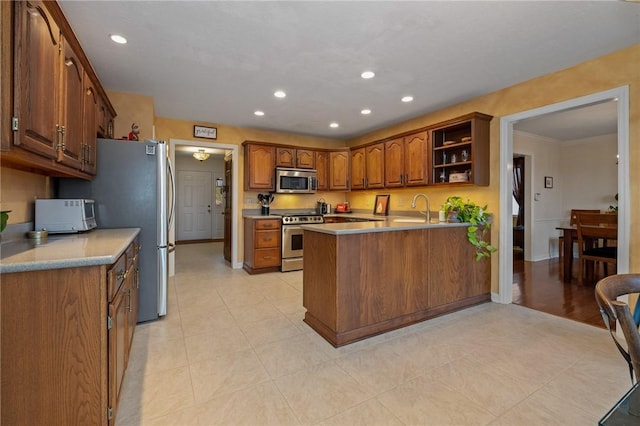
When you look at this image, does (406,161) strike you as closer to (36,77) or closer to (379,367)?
(379,367)

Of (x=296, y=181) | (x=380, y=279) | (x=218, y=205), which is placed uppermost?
(x=296, y=181)

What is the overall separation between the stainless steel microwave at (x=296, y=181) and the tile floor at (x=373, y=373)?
2560mm

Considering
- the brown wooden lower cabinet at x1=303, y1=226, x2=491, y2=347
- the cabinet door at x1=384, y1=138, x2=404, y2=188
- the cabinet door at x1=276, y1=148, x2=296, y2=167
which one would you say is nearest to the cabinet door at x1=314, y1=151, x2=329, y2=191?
the cabinet door at x1=276, y1=148, x2=296, y2=167

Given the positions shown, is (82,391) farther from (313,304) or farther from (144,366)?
(313,304)

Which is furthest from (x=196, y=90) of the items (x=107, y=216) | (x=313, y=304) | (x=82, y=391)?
(x=82, y=391)

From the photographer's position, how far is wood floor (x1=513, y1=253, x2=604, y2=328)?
3.06 meters

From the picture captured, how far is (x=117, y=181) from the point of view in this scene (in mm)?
Answer: 2695

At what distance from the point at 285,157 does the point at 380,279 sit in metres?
3.32

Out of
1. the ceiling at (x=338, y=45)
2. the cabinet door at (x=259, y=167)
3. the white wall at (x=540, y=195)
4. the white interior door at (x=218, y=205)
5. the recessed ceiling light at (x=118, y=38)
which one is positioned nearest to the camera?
the ceiling at (x=338, y=45)

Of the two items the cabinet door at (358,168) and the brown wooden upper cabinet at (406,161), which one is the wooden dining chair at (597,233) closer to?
the brown wooden upper cabinet at (406,161)

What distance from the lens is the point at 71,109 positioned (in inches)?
77.3

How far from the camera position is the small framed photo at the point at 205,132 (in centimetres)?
478

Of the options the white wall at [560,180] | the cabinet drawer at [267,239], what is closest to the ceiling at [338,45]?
the cabinet drawer at [267,239]

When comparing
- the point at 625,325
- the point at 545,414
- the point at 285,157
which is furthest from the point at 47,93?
the point at 285,157
